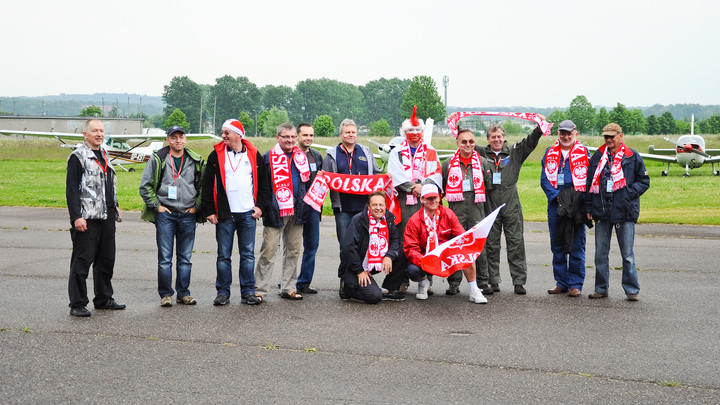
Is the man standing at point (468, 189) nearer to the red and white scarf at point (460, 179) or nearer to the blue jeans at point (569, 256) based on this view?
the red and white scarf at point (460, 179)

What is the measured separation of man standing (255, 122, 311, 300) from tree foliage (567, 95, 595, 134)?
140 meters

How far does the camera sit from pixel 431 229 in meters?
8.66

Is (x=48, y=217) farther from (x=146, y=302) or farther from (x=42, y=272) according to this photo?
(x=146, y=302)

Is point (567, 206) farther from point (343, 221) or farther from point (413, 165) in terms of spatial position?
point (343, 221)

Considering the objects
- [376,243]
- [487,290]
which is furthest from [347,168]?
[487,290]

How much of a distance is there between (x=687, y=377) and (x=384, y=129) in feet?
397

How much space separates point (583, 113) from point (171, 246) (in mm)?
147266

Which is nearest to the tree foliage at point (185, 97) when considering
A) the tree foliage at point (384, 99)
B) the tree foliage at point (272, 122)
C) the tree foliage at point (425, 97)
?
the tree foliage at point (272, 122)

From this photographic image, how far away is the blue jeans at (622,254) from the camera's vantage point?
8562 millimetres

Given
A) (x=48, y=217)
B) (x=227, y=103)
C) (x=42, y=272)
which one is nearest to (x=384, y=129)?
(x=227, y=103)

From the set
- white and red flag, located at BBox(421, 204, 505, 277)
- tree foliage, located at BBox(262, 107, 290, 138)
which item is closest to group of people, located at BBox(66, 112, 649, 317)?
white and red flag, located at BBox(421, 204, 505, 277)

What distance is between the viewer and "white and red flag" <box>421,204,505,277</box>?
8.41 meters

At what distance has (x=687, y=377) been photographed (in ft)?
18.4

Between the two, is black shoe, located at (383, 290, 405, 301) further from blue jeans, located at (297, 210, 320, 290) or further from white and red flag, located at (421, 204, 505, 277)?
blue jeans, located at (297, 210, 320, 290)
